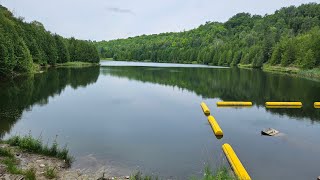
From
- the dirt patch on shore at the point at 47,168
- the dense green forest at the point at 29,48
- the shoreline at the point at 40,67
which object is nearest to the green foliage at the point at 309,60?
the shoreline at the point at 40,67

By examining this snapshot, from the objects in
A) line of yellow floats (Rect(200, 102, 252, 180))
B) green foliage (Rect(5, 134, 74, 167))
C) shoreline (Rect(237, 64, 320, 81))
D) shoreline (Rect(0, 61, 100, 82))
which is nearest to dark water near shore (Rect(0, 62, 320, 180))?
line of yellow floats (Rect(200, 102, 252, 180))

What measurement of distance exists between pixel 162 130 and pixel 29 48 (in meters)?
66.7

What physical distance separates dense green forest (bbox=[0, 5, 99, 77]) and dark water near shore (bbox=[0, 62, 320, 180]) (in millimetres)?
7990

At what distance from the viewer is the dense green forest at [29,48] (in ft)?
186

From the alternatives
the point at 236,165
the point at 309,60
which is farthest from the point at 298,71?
the point at 236,165

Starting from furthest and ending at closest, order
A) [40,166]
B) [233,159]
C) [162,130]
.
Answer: [162,130], [233,159], [40,166]

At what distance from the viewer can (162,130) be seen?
28.8 m

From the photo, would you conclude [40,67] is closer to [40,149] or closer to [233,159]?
[40,149]

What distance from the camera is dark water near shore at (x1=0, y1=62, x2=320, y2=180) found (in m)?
20.0

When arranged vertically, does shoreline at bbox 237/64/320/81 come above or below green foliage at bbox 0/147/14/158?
above

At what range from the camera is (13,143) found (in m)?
19.6

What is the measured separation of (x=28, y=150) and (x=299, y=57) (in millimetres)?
102924

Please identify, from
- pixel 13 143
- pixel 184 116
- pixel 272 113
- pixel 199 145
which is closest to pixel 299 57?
pixel 272 113

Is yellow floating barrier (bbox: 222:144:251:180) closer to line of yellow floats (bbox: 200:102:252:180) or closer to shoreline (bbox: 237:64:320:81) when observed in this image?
line of yellow floats (bbox: 200:102:252:180)
